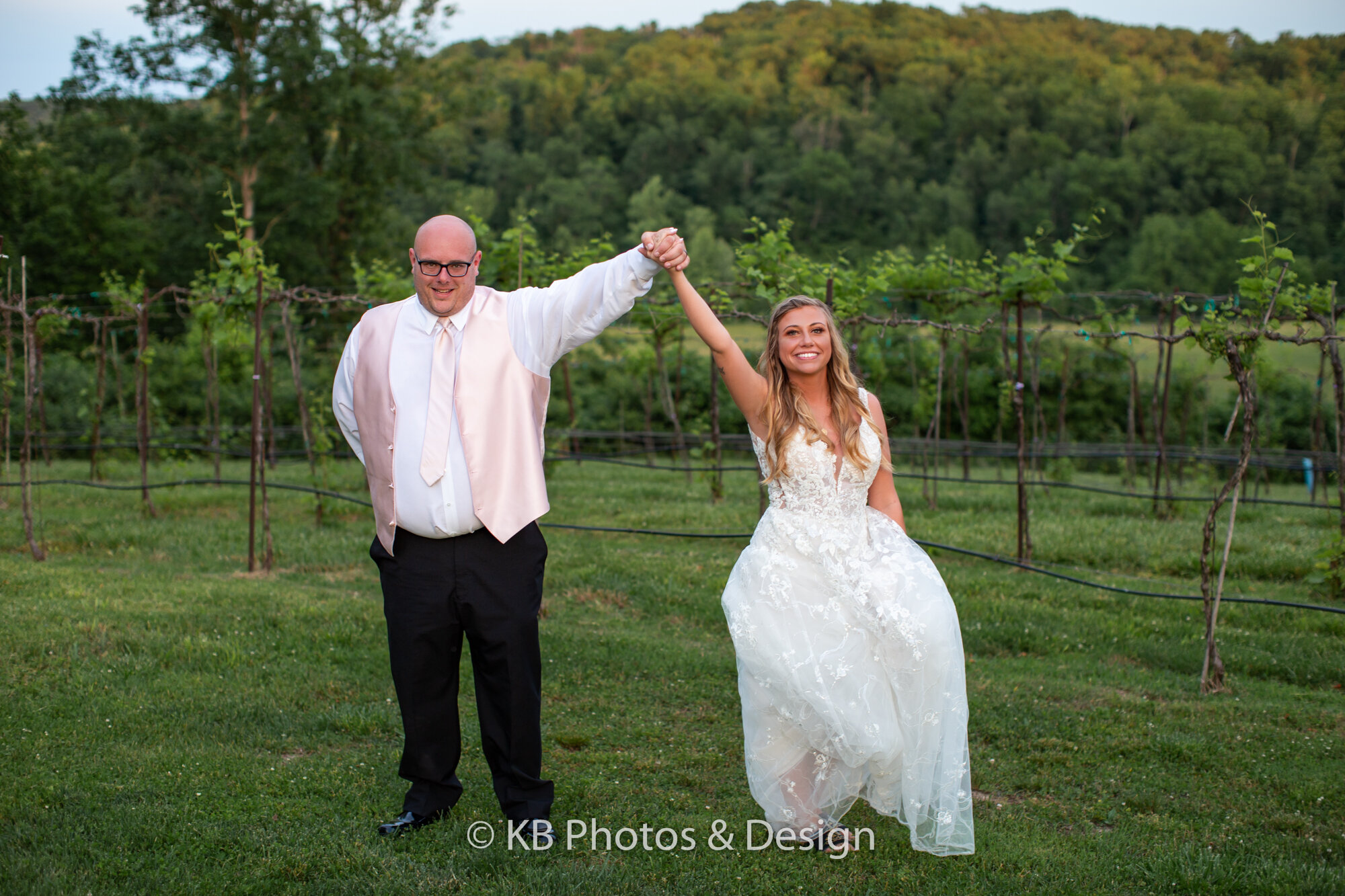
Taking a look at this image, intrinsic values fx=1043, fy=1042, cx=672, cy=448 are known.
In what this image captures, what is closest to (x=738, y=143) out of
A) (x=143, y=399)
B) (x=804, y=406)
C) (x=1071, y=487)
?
(x=143, y=399)

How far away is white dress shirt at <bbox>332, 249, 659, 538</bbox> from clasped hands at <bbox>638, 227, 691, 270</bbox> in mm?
45

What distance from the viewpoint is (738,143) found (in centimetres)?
4688

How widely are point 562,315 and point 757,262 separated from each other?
25.5 ft

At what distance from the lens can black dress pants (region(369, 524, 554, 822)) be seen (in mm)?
3367

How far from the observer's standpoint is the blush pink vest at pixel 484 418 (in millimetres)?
3307

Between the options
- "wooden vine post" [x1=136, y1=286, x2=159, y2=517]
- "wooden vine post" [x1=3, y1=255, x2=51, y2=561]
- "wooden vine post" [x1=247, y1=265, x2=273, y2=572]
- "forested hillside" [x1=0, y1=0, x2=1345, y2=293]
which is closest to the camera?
"wooden vine post" [x1=247, y1=265, x2=273, y2=572]

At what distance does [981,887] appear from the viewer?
3.39m

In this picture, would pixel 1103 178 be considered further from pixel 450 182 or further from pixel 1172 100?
pixel 450 182

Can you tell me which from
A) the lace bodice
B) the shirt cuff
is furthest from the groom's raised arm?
the lace bodice

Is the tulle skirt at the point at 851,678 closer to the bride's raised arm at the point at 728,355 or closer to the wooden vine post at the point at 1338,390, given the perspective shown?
the bride's raised arm at the point at 728,355

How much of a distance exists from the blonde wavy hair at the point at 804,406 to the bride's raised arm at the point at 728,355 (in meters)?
0.04

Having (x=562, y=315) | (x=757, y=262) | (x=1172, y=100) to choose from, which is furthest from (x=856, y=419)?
(x=1172, y=100)

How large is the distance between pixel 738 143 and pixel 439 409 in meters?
45.8

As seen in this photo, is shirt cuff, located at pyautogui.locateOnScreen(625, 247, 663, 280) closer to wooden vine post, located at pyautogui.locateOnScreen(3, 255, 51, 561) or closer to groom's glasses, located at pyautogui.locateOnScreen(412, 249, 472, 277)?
groom's glasses, located at pyautogui.locateOnScreen(412, 249, 472, 277)
